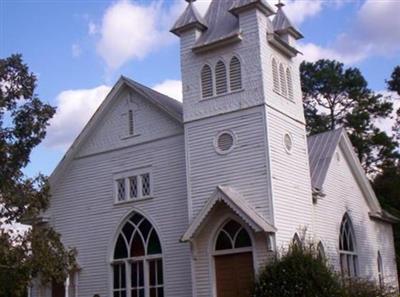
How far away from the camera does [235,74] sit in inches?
841

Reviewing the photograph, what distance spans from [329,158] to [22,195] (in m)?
12.8

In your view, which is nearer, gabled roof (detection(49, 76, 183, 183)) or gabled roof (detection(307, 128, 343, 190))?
gabled roof (detection(49, 76, 183, 183))

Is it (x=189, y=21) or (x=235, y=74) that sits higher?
(x=189, y=21)

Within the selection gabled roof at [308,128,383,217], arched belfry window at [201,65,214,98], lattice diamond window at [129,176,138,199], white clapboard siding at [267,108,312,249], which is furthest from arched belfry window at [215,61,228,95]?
gabled roof at [308,128,383,217]

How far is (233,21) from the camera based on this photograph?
22.1 metres

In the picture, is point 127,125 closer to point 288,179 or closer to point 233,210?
point 233,210

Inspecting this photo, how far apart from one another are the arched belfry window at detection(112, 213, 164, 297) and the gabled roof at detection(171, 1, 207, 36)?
6564 millimetres

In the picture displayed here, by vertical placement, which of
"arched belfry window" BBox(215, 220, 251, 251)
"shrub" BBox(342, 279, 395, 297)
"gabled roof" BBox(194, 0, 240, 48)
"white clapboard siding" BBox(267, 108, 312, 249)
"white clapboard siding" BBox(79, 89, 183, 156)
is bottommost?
"shrub" BBox(342, 279, 395, 297)

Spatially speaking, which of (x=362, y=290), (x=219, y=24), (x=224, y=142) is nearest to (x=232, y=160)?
(x=224, y=142)

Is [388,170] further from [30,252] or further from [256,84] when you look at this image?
[30,252]

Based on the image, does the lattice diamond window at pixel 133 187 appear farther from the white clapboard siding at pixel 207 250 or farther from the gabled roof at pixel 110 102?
the white clapboard siding at pixel 207 250

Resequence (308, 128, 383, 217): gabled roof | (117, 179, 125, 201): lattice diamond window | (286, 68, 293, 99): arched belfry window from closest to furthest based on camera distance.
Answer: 1. (286, 68, 293, 99): arched belfry window
2. (117, 179, 125, 201): lattice diamond window
3. (308, 128, 383, 217): gabled roof

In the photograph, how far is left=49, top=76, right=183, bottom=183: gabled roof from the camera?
910 inches

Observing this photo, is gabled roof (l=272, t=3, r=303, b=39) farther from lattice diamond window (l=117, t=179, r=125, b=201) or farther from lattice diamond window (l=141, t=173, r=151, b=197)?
lattice diamond window (l=117, t=179, r=125, b=201)
